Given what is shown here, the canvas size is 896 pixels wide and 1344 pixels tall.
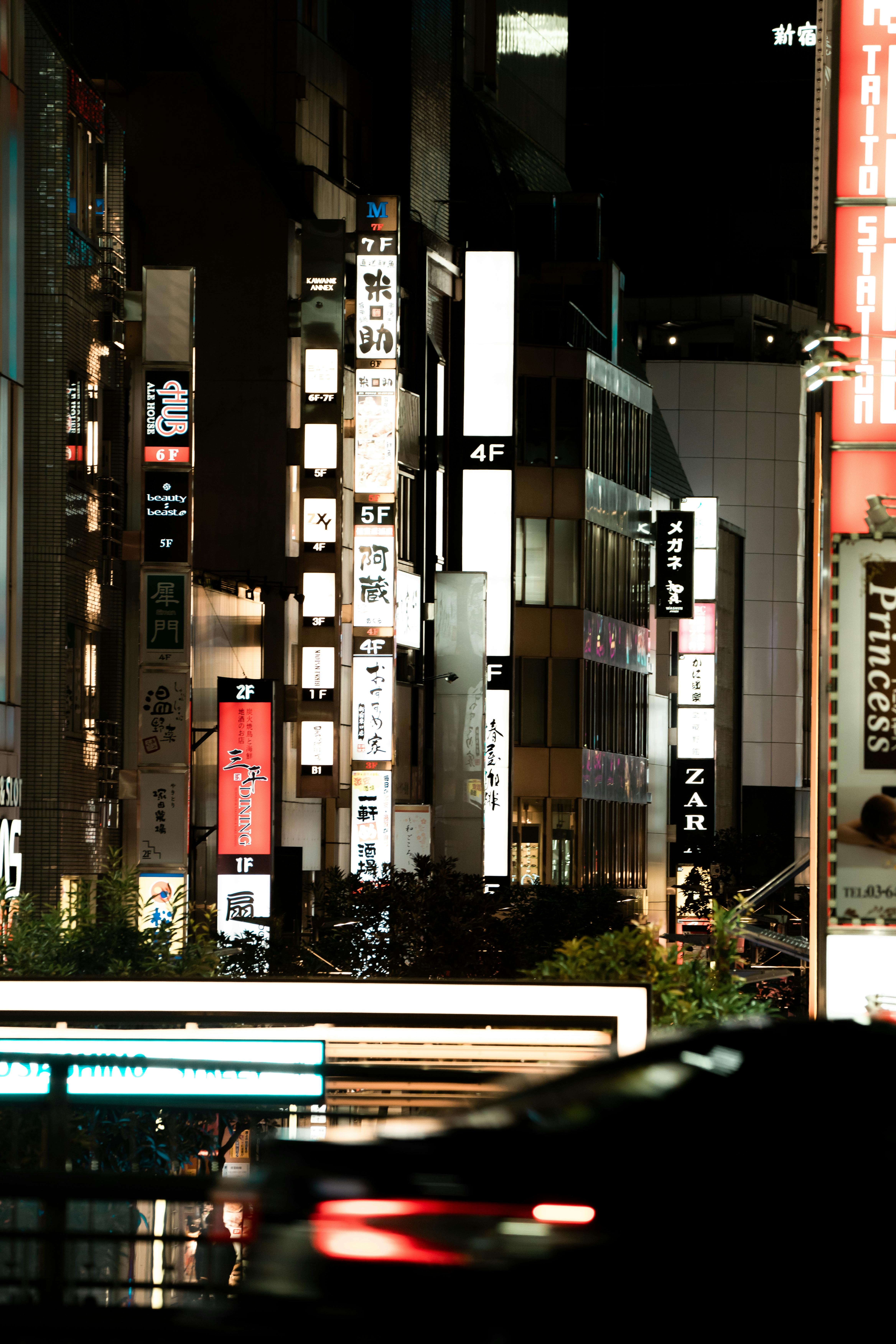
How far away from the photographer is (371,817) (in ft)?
121

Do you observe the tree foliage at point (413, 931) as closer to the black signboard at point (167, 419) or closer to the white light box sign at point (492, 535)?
the black signboard at point (167, 419)

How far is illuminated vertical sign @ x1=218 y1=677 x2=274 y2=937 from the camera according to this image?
1278 inches

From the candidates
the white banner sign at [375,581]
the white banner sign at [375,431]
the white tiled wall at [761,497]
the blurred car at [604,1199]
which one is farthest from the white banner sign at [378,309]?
the white tiled wall at [761,497]

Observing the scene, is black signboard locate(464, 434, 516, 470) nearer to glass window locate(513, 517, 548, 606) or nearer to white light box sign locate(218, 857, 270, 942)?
glass window locate(513, 517, 548, 606)

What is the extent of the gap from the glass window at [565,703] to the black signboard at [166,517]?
85.8ft

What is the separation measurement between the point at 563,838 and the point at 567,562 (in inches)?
317

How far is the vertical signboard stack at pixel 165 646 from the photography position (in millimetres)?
29250

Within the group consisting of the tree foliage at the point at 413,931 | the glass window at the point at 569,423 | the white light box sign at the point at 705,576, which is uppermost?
the glass window at the point at 569,423

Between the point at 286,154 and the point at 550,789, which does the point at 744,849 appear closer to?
the point at 550,789

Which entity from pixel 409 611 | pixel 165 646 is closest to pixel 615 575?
pixel 409 611

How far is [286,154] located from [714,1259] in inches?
1543

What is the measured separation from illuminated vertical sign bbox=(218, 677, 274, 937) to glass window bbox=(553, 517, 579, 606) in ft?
74.7

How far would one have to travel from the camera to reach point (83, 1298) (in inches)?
359

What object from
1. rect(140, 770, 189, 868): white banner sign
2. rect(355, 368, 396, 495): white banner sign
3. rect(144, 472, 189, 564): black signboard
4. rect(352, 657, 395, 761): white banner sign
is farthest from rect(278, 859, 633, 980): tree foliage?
rect(355, 368, 396, 495): white banner sign
